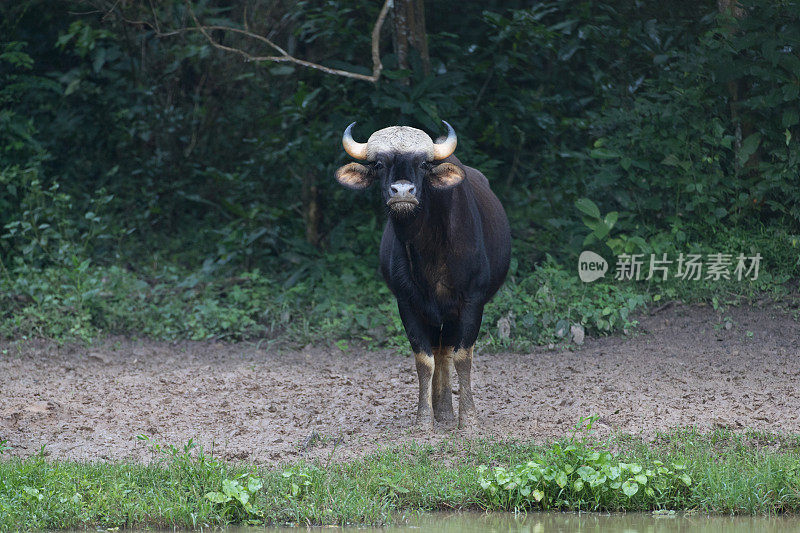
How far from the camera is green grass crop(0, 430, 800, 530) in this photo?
185 inches

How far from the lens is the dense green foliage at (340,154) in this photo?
30.3 feet

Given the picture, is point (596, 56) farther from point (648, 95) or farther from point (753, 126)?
point (753, 126)

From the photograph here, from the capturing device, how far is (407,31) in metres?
10.1

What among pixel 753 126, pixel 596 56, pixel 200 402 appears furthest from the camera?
pixel 596 56

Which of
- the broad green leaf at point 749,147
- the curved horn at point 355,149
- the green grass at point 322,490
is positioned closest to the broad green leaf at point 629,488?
the green grass at point 322,490

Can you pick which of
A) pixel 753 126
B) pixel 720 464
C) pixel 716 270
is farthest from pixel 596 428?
pixel 753 126

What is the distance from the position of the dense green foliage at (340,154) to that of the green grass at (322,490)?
11.8 feet

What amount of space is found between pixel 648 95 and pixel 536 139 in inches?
88.9

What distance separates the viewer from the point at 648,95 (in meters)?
9.85

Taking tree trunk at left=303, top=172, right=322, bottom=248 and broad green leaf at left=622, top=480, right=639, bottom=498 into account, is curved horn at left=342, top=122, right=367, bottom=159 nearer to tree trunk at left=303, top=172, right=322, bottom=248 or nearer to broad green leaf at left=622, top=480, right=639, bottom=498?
broad green leaf at left=622, top=480, right=639, bottom=498

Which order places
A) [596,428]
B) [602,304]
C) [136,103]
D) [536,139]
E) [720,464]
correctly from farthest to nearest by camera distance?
[136,103] < [536,139] < [602,304] < [596,428] < [720,464]

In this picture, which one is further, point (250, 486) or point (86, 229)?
point (86, 229)

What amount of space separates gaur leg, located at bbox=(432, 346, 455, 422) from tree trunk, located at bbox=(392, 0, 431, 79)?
4.37 m

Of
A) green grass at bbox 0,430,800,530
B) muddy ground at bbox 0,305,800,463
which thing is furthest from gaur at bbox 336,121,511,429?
green grass at bbox 0,430,800,530
